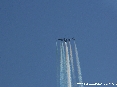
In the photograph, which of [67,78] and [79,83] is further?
[79,83]

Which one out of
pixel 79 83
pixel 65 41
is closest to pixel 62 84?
pixel 65 41

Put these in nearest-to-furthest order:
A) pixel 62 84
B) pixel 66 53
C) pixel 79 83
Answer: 1. pixel 62 84
2. pixel 66 53
3. pixel 79 83

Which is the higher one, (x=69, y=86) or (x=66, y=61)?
(x=66, y=61)

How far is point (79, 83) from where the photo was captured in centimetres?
5259

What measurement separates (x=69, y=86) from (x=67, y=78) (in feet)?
4.36

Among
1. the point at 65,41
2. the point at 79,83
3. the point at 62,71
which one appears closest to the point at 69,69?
the point at 62,71

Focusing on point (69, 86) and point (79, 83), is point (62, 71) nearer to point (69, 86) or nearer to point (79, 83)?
point (69, 86)

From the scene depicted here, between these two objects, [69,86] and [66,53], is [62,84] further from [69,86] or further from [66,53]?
[66,53]

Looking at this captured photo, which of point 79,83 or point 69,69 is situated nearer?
point 69,69

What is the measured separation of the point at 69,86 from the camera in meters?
41.4

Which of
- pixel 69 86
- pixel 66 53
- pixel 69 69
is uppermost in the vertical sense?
pixel 66 53

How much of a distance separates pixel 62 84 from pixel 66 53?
19.3 feet

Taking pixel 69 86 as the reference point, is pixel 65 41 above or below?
above

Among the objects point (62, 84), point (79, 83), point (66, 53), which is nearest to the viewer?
point (62, 84)
